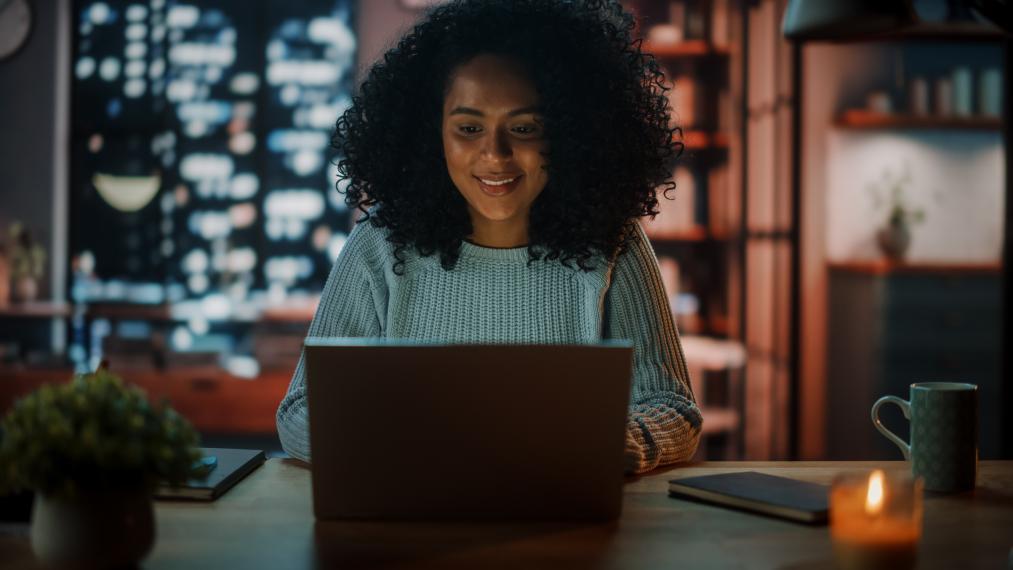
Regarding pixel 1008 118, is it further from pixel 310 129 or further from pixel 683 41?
pixel 310 129

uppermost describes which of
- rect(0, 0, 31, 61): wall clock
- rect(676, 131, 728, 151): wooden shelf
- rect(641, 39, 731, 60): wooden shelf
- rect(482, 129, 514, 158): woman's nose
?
rect(0, 0, 31, 61): wall clock

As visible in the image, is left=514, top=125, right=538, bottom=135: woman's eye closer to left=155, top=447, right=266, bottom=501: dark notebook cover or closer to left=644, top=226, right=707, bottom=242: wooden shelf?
left=155, top=447, right=266, bottom=501: dark notebook cover

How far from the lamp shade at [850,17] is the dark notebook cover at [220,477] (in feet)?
3.31

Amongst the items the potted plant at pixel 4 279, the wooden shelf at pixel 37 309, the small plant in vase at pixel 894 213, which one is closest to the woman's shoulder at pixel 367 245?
the small plant in vase at pixel 894 213

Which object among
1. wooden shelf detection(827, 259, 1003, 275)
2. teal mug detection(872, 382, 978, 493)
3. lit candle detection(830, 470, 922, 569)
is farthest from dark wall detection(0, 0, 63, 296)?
lit candle detection(830, 470, 922, 569)

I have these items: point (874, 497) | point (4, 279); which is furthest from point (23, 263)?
point (874, 497)

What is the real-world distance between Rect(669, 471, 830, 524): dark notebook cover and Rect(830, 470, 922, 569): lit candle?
242mm

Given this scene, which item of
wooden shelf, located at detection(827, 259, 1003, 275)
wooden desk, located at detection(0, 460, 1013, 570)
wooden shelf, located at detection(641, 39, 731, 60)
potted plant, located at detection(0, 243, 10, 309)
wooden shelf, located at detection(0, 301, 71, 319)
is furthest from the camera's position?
potted plant, located at detection(0, 243, 10, 309)

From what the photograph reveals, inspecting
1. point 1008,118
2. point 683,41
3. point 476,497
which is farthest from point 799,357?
point 476,497

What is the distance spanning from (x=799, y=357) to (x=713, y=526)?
3.14m

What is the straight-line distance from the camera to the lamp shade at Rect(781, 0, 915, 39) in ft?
5.14

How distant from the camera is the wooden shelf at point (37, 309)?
4984mm

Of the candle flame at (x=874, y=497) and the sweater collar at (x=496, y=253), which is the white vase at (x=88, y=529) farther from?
the sweater collar at (x=496, y=253)

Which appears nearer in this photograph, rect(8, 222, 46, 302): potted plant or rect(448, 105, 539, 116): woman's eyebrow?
rect(448, 105, 539, 116): woman's eyebrow
